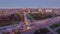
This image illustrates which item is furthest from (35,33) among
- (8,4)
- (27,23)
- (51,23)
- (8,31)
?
(8,4)

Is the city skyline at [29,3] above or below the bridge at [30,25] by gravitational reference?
above

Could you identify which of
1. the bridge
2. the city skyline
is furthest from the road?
the city skyline

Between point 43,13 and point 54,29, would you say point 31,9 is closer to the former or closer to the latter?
point 43,13

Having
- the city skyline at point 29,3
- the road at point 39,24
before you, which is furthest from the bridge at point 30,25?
the city skyline at point 29,3

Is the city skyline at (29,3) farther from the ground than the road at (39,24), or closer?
farther from the ground

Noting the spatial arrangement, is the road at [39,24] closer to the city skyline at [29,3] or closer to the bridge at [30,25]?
the bridge at [30,25]

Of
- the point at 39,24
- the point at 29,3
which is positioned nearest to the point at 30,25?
the point at 39,24

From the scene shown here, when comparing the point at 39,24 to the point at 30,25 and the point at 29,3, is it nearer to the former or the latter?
the point at 30,25

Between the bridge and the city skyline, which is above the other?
the city skyline

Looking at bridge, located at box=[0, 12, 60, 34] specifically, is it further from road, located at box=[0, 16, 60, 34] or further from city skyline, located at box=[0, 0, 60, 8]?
city skyline, located at box=[0, 0, 60, 8]

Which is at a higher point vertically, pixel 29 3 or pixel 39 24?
pixel 29 3

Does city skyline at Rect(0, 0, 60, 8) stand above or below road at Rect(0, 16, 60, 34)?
above
